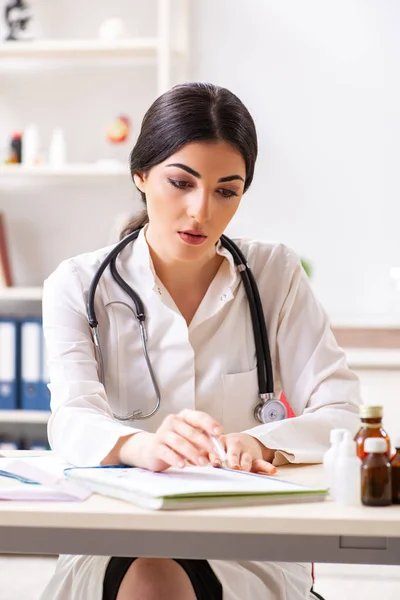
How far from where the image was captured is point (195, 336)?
170 cm

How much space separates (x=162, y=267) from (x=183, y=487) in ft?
2.39

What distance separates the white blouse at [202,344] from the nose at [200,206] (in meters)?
0.20

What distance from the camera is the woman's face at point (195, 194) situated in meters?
1.54

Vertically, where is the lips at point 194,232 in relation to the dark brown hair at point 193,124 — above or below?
below

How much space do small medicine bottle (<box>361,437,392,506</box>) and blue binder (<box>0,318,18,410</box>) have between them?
2.36 meters

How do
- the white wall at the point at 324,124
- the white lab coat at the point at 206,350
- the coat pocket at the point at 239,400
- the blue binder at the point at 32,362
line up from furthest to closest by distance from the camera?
the white wall at the point at 324,124
the blue binder at the point at 32,362
the coat pocket at the point at 239,400
the white lab coat at the point at 206,350

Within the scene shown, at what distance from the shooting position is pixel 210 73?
3.51 meters

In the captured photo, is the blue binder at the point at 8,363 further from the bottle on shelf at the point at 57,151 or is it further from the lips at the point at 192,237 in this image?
the lips at the point at 192,237

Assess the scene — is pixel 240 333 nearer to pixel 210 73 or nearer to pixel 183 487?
pixel 183 487

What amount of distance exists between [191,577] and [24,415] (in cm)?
212

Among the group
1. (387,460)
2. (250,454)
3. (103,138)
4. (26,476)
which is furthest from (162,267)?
(103,138)

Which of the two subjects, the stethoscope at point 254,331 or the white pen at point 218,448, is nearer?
the white pen at point 218,448

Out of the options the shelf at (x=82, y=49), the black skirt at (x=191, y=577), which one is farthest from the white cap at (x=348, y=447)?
the shelf at (x=82, y=49)

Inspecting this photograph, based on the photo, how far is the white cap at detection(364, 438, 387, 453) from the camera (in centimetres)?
106
